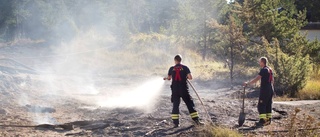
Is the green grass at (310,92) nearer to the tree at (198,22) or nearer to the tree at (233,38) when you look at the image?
the tree at (233,38)

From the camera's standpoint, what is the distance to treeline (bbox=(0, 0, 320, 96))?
15.6 meters

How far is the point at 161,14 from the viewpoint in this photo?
1654 inches

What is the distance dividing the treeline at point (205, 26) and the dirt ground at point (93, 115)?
12.6 feet

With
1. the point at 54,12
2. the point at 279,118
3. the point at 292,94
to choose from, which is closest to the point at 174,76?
the point at 279,118

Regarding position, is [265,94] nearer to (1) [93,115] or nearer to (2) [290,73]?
(1) [93,115]

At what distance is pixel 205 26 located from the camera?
2431 centimetres

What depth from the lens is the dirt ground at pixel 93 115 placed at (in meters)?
7.59

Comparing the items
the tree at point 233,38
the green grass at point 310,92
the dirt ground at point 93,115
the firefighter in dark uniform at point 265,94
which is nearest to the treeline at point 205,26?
the tree at point 233,38

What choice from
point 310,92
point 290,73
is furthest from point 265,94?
point 310,92

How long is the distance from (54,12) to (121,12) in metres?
10.5

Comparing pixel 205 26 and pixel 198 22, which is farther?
pixel 198 22

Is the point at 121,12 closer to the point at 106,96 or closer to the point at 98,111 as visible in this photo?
the point at 106,96

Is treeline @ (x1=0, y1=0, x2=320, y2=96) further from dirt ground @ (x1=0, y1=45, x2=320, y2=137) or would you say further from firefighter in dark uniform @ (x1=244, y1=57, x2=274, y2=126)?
firefighter in dark uniform @ (x1=244, y1=57, x2=274, y2=126)

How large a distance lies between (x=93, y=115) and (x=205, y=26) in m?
16.3
